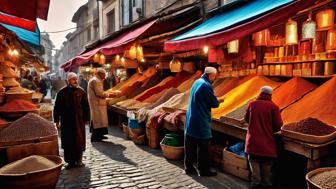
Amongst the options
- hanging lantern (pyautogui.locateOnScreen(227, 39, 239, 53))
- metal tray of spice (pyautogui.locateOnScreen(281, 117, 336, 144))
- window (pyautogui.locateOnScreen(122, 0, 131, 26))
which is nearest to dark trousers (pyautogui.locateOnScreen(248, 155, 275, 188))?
metal tray of spice (pyautogui.locateOnScreen(281, 117, 336, 144))

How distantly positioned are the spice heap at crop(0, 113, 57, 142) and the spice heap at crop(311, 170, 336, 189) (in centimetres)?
372

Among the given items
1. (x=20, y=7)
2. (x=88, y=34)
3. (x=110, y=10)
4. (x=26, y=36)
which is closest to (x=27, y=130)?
(x=20, y=7)

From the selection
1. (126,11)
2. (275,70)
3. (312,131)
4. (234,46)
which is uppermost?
(126,11)

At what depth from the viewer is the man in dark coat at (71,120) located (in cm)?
536

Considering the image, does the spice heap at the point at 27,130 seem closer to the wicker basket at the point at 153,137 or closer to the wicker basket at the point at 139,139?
the wicker basket at the point at 153,137

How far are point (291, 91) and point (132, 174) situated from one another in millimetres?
3054

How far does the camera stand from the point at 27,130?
4512mm

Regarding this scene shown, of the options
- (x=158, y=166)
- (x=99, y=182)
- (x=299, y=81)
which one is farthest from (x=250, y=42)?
(x=99, y=182)

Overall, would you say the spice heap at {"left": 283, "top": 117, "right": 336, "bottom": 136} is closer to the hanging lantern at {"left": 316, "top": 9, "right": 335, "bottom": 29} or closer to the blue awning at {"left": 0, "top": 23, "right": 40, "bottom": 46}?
the hanging lantern at {"left": 316, "top": 9, "right": 335, "bottom": 29}

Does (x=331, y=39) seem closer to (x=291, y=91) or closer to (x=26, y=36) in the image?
(x=291, y=91)

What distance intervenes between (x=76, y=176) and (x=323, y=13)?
180 inches

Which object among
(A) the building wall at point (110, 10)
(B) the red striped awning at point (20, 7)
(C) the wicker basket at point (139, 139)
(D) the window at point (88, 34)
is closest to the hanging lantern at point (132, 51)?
(C) the wicker basket at point (139, 139)

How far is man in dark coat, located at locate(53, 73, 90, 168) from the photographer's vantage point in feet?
17.6

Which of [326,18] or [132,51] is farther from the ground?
[326,18]
